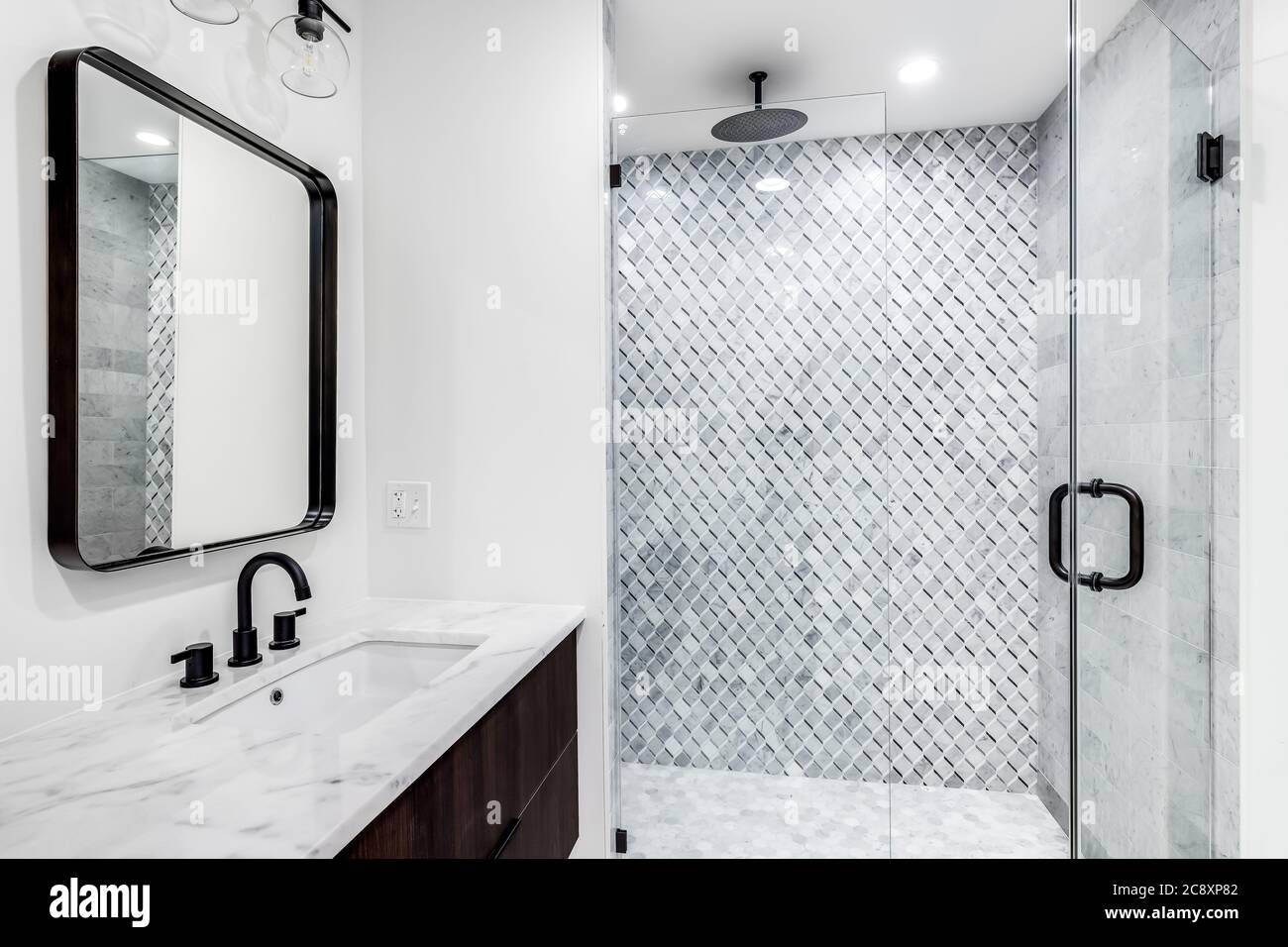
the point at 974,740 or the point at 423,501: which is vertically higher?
the point at 423,501

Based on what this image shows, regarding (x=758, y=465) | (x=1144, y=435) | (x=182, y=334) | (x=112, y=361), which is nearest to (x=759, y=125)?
(x=758, y=465)

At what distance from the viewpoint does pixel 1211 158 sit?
134cm

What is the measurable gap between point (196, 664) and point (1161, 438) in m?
1.83

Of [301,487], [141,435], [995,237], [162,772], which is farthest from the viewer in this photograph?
[995,237]

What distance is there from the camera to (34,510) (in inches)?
39.1

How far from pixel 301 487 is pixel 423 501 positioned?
0.29 m

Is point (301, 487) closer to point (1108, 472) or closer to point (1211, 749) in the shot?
point (1108, 472)

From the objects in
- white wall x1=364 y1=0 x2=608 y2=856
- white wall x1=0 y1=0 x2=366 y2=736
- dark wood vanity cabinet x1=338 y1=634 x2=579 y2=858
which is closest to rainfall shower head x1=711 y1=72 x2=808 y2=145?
white wall x1=364 y1=0 x2=608 y2=856

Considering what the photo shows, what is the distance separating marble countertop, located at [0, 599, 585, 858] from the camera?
2.23 feet

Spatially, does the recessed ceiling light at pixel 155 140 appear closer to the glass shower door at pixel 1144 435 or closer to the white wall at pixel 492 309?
the white wall at pixel 492 309

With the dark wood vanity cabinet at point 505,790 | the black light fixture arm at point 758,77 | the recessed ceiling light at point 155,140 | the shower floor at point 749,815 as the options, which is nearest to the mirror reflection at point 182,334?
the recessed ceiling light at point 155,140

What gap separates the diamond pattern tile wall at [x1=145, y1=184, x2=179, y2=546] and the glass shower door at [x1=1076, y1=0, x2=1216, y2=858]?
1.72 m

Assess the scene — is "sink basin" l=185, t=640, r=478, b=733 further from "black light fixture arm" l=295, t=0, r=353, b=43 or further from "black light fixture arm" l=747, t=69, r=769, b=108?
"black light fixture arm" l=747, t=69, r=769, b=108
